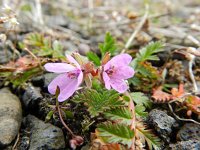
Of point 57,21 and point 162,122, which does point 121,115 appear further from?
point 57,21

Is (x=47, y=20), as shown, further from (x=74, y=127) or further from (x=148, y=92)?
(x=74, y=127)

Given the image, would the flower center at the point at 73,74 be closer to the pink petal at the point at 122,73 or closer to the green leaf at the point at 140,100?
the pink petal at the point at 122,73

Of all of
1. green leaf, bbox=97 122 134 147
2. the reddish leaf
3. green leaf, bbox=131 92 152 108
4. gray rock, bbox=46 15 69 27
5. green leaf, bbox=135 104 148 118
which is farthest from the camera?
gray rock, bbox=46 15 69 27

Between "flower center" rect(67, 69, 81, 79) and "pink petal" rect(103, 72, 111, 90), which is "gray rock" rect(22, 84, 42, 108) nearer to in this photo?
"flower center" rect(67, 69, 81, 79)

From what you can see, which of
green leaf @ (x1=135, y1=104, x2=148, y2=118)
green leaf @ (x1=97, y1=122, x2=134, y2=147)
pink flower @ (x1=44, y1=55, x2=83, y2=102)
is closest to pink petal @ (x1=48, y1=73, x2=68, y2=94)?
pink flower @ (x1=44, y1=55, x2=83, y2=102)

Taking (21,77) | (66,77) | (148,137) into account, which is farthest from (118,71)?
(21,77)

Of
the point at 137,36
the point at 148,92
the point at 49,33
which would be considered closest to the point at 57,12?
the point at 49,33
